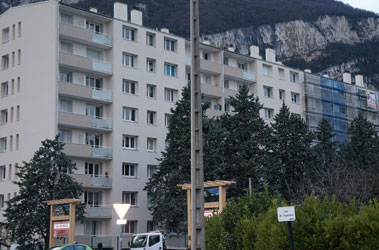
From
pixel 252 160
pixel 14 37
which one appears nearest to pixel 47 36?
pixel 14 37

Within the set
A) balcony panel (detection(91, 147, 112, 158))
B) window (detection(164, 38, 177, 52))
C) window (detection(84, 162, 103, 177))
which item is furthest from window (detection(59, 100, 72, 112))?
window (detection(164, 38, 177, 52))

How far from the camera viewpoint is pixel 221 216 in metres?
Result: 24.1

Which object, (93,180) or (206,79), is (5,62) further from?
(206,79)

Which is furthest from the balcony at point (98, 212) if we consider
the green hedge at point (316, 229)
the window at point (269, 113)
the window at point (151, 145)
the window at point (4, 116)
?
the green hedge at point (316, 229)

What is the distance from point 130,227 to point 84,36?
18.3m

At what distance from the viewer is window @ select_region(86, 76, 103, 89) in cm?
6188

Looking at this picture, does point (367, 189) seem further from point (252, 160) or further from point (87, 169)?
point (87, 169)

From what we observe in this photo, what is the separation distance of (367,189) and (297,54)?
456 ft

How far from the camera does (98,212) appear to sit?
58.2 meters

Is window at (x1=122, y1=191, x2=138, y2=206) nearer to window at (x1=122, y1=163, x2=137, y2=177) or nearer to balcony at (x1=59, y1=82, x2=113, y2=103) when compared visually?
window at (x1=122, y1=163, x2=137, y2=177)

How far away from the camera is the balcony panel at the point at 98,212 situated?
5738 centimetres

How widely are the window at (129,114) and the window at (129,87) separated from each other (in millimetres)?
1658

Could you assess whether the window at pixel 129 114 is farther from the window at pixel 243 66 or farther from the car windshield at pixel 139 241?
the car windshield at pixel 139 241

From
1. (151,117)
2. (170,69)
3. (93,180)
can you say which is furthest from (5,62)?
(170,69)
